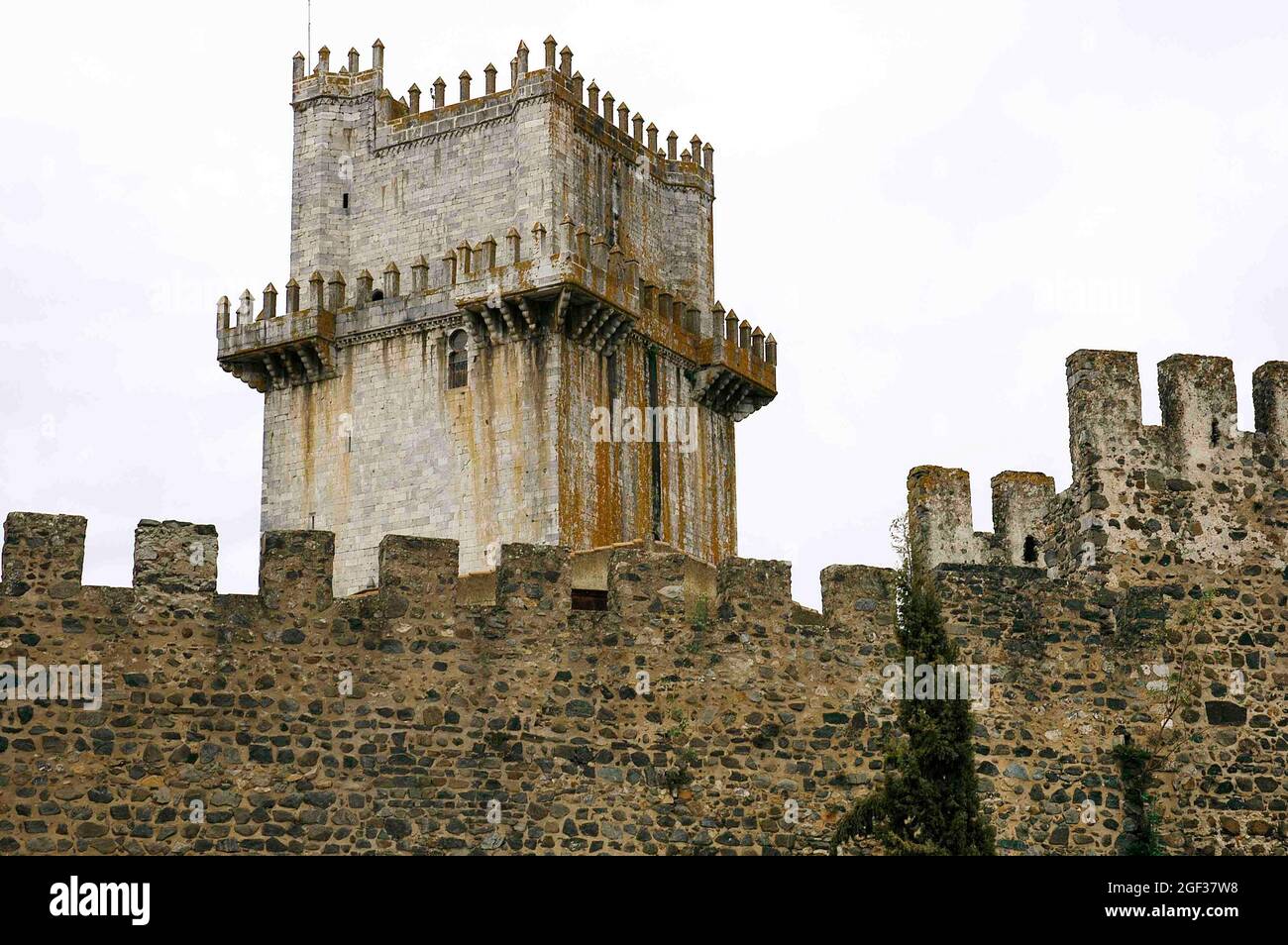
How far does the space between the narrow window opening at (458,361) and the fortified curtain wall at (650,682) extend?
19228 millimetres

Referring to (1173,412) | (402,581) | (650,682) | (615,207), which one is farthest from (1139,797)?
(615,207)

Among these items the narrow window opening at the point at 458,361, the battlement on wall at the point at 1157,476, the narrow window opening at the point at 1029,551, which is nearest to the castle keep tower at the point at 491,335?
the narrow window opening at the point at 458,361

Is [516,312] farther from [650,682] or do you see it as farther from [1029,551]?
[650,682]

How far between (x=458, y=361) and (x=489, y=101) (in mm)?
4894

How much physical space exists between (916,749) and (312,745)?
5601 mm

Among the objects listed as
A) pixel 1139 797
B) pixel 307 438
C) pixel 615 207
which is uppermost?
pixel 615 207

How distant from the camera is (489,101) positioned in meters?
47.1

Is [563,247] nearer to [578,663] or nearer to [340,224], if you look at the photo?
[340,224]

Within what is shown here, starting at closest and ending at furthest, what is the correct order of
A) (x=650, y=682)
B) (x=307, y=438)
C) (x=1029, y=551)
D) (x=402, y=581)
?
(x=402, y=581) < (x=650, y=682) < (x=1029, y=551) < (x=307, y=438)

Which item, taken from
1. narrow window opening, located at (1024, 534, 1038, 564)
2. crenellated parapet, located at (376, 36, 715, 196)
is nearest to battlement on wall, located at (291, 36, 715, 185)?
crenellated parapet, located at (376, 36, 715, 196)
